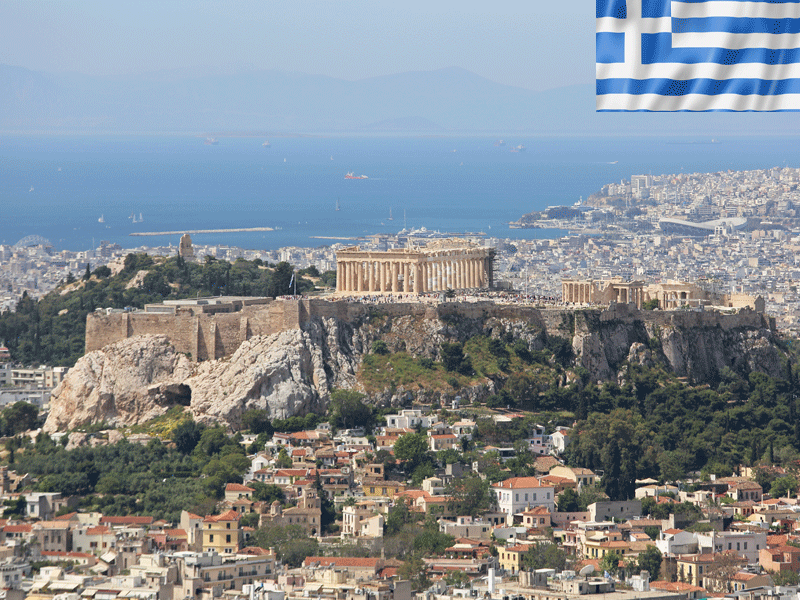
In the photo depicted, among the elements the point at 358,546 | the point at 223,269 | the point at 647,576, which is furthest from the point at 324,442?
the point at 223,269

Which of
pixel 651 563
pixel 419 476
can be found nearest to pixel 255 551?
pixel 419 476

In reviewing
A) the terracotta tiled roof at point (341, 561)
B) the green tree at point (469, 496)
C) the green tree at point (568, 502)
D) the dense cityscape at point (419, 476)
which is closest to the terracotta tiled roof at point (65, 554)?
the dense cityscape at point (419, 476)

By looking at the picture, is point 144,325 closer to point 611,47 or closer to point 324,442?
point 324,442

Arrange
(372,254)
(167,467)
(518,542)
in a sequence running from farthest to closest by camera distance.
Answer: (372,254) < (167,467) < (518,542)

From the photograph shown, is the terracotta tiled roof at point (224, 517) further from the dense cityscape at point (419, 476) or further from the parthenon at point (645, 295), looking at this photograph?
the parthenon at point (645, 295)

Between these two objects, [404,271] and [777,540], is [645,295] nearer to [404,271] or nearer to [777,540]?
[404,271]

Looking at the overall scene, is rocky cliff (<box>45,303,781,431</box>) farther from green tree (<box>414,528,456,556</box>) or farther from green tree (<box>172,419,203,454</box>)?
green tree (<box>414,528,456,556</box>)

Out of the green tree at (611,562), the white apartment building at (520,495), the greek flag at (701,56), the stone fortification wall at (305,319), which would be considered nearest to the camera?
the greek flag at (701,56)
